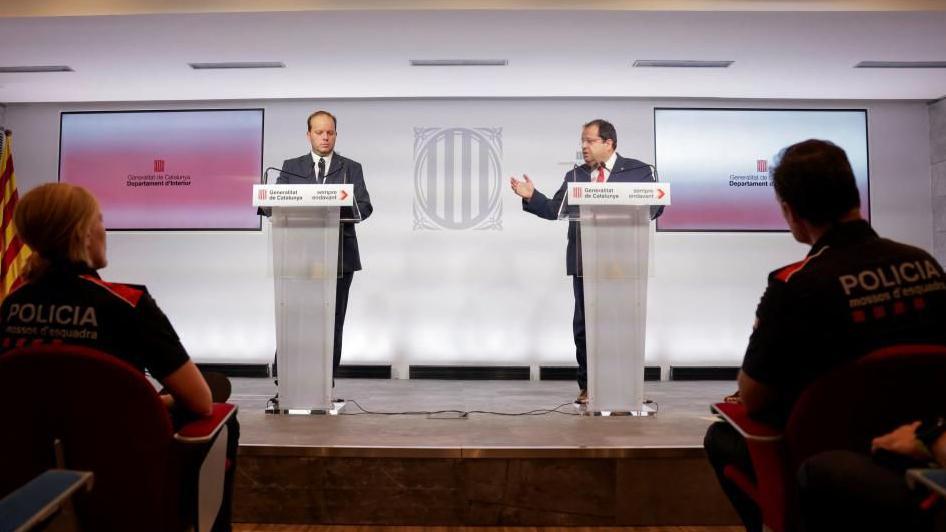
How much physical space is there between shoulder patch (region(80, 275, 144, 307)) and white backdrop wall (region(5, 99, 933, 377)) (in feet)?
14.5

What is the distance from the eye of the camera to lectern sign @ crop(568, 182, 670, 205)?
2.93m

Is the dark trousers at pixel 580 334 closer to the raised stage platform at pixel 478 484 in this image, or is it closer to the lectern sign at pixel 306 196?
the raised stage platform at pixel 478 484

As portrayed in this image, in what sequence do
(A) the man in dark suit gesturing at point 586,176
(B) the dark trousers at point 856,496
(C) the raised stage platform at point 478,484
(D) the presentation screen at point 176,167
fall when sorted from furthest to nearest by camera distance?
(D) the presentation screen at point 176,167 < (A) the man in dark suit gesturing at point 586,176 < (C) the raised stage platform at point 478,484 < (B) the dark trousers at point 856,496

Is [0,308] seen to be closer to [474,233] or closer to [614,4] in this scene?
[614,4]

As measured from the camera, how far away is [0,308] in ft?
4.55

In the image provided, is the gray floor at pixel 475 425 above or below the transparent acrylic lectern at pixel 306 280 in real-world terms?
below

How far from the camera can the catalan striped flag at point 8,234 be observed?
16.9 feet

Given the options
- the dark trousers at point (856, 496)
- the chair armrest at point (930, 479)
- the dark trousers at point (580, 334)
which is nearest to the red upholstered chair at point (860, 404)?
the dark trousers at point (856, 496)

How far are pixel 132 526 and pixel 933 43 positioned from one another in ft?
18.2

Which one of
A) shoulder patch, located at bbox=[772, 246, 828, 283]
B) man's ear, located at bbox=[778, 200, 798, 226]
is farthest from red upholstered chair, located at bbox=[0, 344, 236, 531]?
man's ear, located at bbox=[778, 200, 798, 226]

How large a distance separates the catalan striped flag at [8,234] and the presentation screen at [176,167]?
1.98 feet

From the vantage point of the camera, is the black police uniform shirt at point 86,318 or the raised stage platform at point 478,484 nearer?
the black police uniform shirt at point 86,318

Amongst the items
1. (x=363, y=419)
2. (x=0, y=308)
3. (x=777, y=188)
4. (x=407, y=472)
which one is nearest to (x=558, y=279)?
(x=363, y=419)

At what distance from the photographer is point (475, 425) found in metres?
2.89
